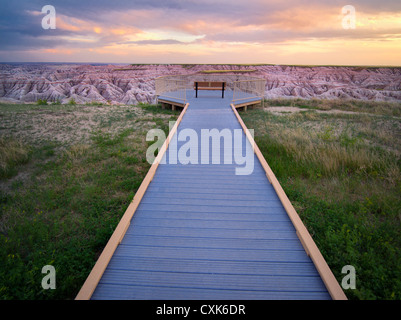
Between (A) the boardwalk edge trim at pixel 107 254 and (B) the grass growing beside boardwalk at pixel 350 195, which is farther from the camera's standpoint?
(B) the grass growing beside boardwalk at pixel 350 195

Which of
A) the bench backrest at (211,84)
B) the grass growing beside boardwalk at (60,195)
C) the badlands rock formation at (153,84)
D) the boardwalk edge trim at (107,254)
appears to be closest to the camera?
the boardwalk edge trim at (107,254)

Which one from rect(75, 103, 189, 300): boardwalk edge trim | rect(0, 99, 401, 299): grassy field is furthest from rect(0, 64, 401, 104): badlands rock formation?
rect(75, 103, 189, 300): boardwalk edge trim

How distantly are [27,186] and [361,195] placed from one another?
7.77 m

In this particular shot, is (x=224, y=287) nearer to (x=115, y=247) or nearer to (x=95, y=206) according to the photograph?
(x=115, y=247)

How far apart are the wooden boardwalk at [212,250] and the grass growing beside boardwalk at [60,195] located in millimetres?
594

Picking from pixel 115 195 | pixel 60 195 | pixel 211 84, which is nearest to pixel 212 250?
pixel 115 195

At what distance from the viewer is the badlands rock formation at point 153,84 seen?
5694 cm

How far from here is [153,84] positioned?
7194 centimetres

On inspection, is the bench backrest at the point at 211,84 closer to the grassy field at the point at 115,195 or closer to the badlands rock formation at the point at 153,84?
the grassy field at the point at 115,195

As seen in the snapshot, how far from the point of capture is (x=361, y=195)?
17.3ft

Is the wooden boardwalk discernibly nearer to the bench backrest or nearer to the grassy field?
the grassy field

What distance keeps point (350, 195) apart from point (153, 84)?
7306 cm

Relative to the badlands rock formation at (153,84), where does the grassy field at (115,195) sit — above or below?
below

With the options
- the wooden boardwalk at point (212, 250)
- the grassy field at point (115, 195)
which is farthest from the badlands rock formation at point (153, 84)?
the wooden boardwalk at point (212, 250)
